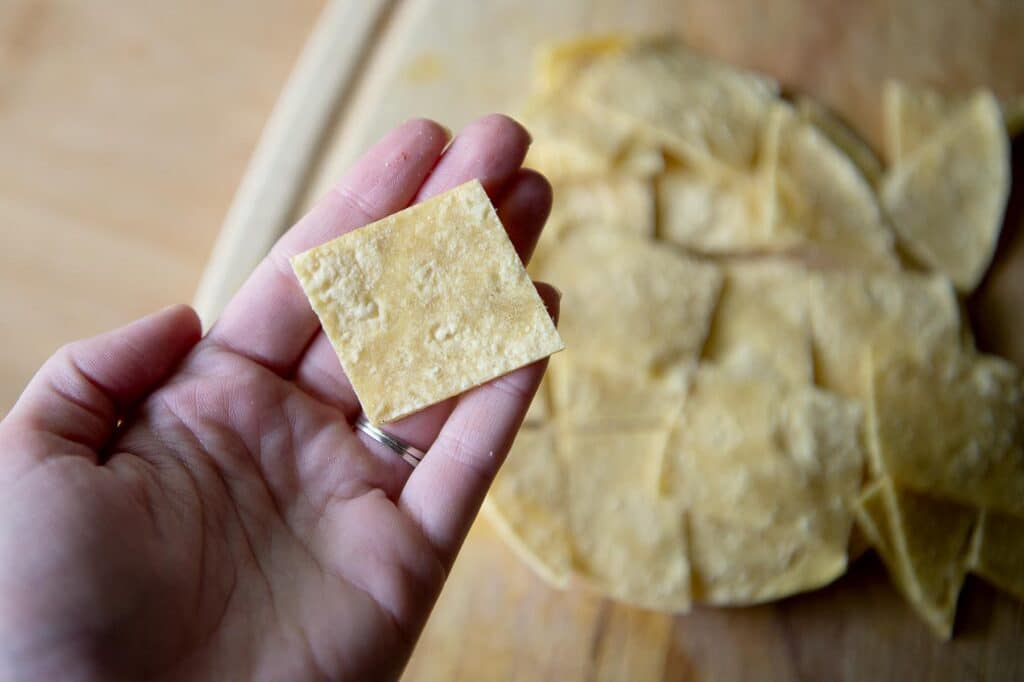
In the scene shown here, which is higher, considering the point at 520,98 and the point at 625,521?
the point at 520,98

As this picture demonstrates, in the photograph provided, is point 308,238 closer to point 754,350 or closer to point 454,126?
point 454,126

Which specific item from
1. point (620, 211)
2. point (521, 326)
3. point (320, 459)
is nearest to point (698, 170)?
point (620, 211)

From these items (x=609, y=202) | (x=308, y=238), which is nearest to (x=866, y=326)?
(x=609, y=202)

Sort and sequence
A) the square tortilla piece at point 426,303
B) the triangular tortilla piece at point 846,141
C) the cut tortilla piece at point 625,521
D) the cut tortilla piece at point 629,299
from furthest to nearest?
the triangular tortilla piece at point 846,141, the cut tortilla piece at point 629,299, the cut tortilla piece at point 625,521, the square tortilla piece at point 426,303

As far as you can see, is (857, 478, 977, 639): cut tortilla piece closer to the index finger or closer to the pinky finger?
the pinky finger

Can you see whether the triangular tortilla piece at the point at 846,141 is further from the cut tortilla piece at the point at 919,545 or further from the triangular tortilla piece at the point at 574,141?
the cut tortilla piece at the point at 919,545

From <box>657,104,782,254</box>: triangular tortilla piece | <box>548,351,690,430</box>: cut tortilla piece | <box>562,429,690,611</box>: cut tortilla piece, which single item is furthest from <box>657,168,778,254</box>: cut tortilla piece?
<box>562,429,690,611</box>: cut tortilla piece

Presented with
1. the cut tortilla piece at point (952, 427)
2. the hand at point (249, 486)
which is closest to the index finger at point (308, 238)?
the hand at point (249, 486)
